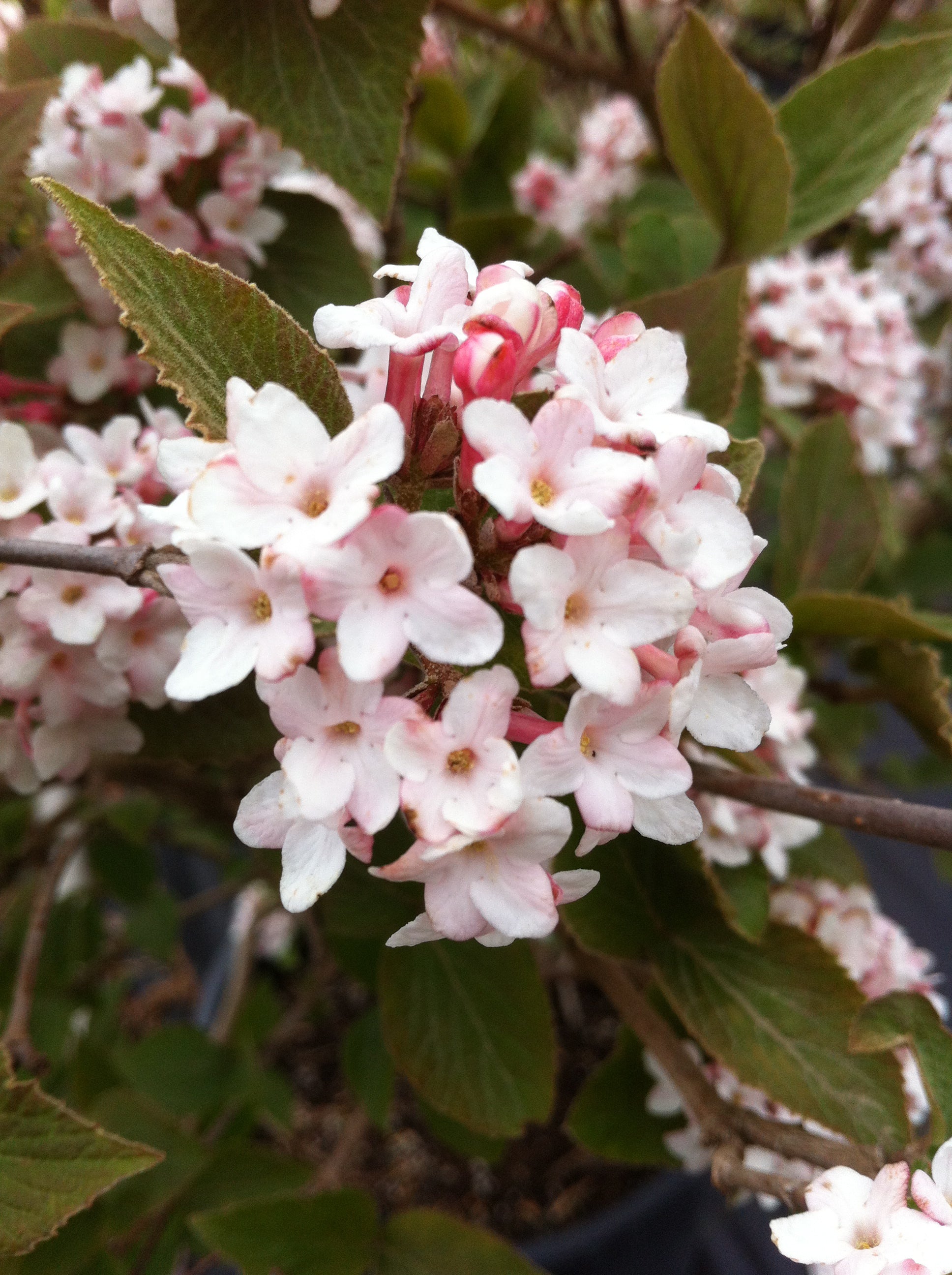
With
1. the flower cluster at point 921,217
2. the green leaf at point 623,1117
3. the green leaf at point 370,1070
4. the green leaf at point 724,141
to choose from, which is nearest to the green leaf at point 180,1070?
the green leaf at point 370,1070

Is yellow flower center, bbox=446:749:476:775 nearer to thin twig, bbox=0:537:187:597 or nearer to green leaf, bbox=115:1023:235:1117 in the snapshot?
thin twig, bbox=0:537:187:597

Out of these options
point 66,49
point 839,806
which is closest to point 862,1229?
point 839,806

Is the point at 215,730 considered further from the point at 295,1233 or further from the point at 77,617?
the point at 295,1233

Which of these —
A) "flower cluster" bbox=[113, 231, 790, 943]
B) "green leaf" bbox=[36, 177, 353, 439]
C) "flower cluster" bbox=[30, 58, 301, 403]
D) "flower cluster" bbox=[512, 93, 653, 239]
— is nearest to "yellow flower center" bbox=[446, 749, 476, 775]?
"flower cluster" bbox=[113, 231, 790, 943]

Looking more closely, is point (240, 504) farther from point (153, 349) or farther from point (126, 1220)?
point (126, 1220)

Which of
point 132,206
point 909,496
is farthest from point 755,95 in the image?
point 909,496

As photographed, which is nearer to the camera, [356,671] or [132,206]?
[356,671]
